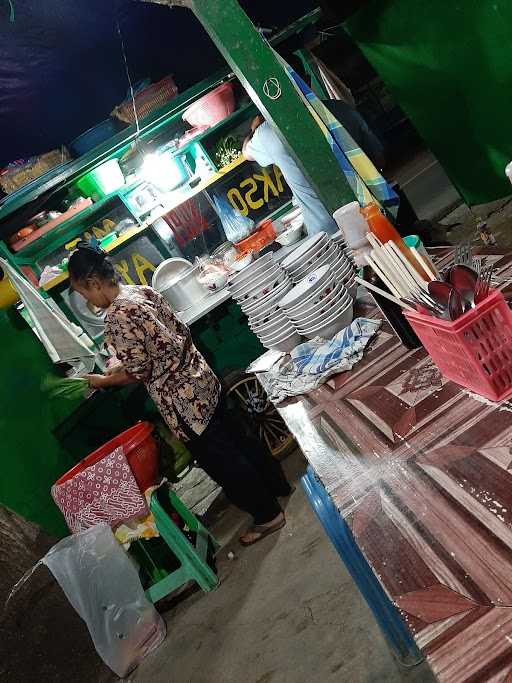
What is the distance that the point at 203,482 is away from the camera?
5.38m

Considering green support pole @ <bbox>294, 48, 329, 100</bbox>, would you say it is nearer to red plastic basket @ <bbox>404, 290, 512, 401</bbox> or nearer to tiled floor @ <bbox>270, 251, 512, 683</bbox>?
tiled floor @ <bbox>270, 251, 512, 683</bbox>

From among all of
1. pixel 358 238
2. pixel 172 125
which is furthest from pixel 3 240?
pixel 358 238

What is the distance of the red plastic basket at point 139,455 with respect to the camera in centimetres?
348

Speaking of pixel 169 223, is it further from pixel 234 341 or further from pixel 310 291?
pixel 310 291

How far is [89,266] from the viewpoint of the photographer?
320 centimetres

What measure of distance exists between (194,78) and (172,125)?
54 cm

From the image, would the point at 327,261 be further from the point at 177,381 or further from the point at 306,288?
the point at 177,381

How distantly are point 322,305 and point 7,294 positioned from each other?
12.0 feet

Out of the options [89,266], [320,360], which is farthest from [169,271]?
[320,360]

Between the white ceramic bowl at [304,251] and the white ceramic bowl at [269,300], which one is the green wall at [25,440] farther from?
the white ceramic bowl at [304,251]

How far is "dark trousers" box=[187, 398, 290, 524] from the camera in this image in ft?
11.9


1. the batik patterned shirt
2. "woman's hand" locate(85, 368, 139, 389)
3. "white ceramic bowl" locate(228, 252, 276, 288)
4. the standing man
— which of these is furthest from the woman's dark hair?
the standing man

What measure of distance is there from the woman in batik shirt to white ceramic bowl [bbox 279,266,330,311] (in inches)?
39.5

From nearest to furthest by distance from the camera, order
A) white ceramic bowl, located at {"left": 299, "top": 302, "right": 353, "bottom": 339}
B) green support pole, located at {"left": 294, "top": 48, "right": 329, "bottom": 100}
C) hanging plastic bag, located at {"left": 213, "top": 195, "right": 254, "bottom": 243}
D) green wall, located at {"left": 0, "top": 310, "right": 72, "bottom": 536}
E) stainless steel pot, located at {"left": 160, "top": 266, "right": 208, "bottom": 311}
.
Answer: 1. white ceramic bowl, located at {"left": 299, "top": 302, "right": 353, "bottom": 339}
2. green wall, located at {"left": 0, "top": 310, "right": 72, "bottom": 536}
3. stainless steel pot, located at {"left": 160, "top": 266, "right": 208, "bottom": 311}
4. green support pole, located at {"left": 294, "top": 48, "right": 329, "bottom": 100}
5. hanging plastic bag, located at {"left": 213, "top": 195, "right": 254, "bottom": 243}
